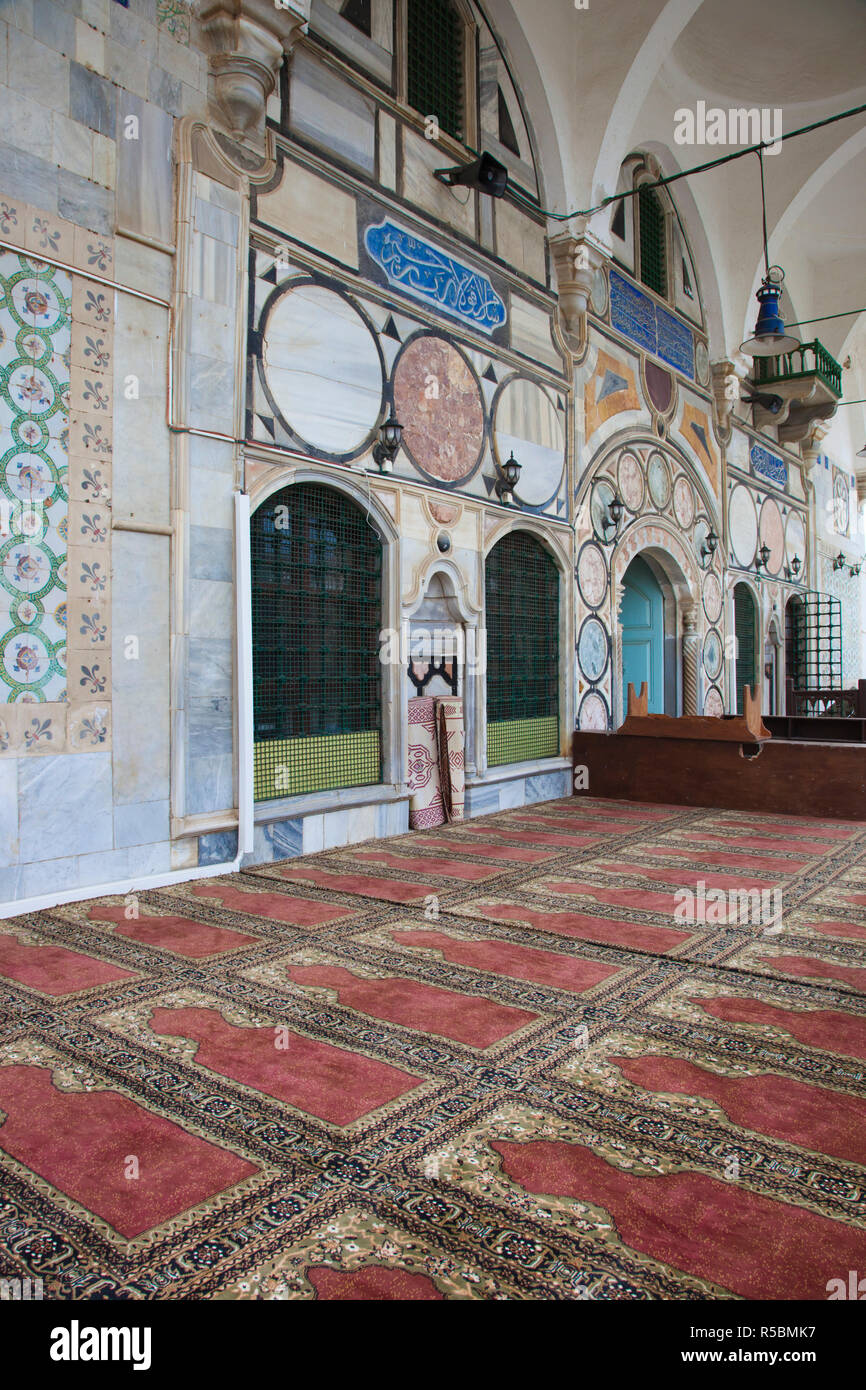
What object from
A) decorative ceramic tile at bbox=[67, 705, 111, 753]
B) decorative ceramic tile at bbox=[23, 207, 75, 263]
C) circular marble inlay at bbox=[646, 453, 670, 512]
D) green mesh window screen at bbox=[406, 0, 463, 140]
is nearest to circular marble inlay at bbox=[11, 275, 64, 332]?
decorative ceramic tile at bbox=[23, 207, 75, 263]

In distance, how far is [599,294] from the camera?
9.93 meters

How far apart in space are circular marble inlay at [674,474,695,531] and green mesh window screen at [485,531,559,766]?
11.0ft

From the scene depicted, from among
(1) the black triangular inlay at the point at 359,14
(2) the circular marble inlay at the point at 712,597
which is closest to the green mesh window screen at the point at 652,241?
(2) the circular marble inlay at the point at 712,597

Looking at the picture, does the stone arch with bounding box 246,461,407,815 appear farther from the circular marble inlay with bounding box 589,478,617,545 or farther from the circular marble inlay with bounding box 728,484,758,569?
the circular marble inlay with bounding box 728,484,758,569

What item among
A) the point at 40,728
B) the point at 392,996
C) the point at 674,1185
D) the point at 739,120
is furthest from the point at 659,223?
the point at 674,1185

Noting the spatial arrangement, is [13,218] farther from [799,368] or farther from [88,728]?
[799,368]

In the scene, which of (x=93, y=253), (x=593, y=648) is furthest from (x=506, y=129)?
(x=93, y=253)

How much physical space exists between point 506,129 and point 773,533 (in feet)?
27.8

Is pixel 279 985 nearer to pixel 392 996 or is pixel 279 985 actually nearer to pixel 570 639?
pixel 392 996

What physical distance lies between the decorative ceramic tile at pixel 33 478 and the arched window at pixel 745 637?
36.0 feet

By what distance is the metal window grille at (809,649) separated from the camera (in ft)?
50.7

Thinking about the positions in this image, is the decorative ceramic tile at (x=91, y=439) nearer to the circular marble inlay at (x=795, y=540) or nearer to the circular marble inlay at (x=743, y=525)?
the circular marble inlay at (x=743, y=525)

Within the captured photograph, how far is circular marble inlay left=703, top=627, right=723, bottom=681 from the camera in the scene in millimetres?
12413

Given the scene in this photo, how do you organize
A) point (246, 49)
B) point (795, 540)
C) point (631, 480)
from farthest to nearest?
point (795, 540) < point (631, 480) < point (246, 49)
